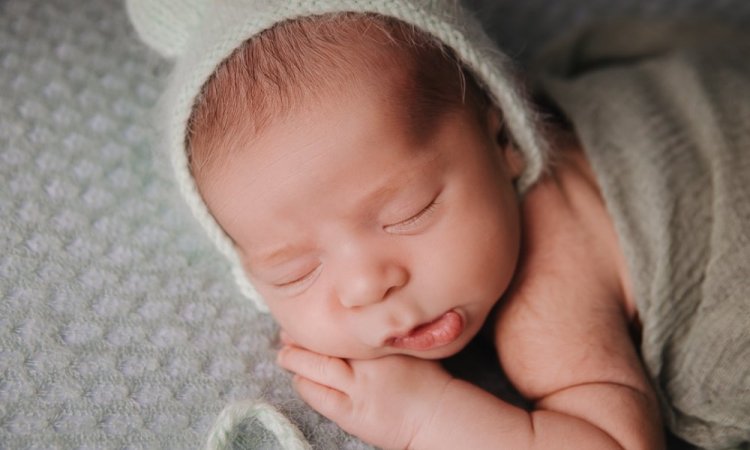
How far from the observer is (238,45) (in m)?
0.98

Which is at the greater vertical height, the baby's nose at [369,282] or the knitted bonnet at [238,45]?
the knitted bonnet at [238,45]

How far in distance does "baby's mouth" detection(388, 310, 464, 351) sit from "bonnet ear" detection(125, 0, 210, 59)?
523mm

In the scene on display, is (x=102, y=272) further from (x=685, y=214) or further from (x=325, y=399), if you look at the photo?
(x=685, y=214)

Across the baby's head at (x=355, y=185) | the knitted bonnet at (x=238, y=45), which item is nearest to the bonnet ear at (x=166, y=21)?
the knitted bonnet at (x=238, y=45)

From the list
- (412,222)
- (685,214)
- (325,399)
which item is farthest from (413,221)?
(685,214)

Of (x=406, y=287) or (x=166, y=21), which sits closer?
(x=406, y=287)

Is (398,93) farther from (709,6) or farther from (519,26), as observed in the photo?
(709,6)

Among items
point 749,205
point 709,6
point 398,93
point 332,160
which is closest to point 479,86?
point 398,93

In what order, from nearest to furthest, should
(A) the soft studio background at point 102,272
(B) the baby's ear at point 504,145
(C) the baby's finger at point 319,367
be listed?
1. (A) the soft studio background at point 102,272
2. (C) the baby's finger at point 319,367
3. (B) the baby's ear at point 504,145

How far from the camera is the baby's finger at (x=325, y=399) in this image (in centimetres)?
100

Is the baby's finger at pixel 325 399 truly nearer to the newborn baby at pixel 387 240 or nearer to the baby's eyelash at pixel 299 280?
the newborn baby at pixel 387 240

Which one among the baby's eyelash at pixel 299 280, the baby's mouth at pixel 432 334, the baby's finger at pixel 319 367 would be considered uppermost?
the baby's eyelash at pixel 299 280

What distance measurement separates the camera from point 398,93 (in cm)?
97

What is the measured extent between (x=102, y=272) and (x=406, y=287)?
1.36 feet
